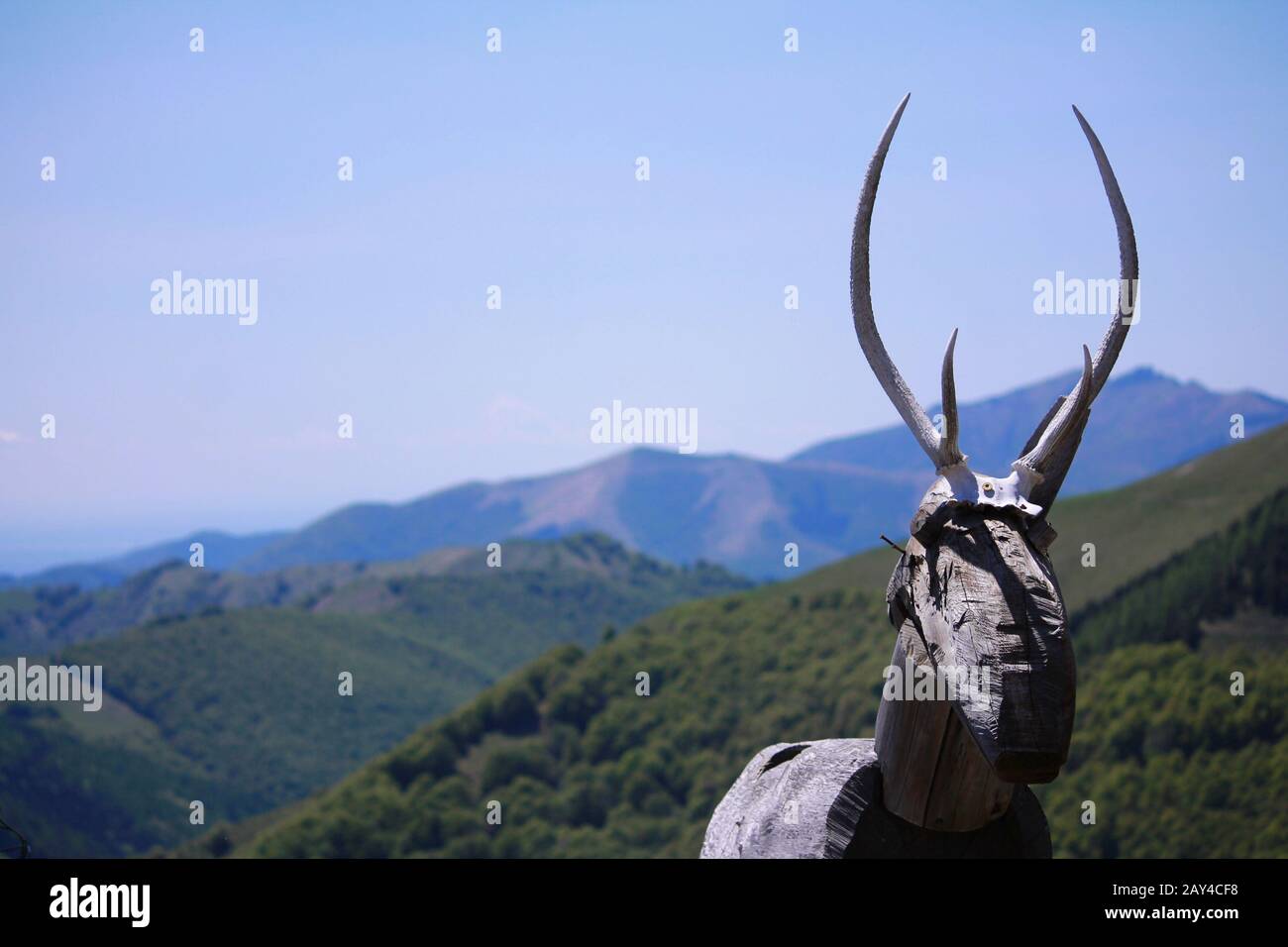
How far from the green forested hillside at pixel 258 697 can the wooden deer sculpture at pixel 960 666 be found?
8600cm

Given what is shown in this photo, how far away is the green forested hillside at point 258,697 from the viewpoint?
9950 centimetres

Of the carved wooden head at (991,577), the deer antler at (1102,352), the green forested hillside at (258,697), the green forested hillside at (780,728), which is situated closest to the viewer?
the carved wooden head at (991,577)

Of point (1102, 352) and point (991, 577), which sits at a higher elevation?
point (1102, 352)

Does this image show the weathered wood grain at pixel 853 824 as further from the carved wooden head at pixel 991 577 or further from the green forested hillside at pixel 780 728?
the green forested hillside at pixel 780 728

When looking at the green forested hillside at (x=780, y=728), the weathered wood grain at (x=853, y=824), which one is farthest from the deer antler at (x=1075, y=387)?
the green forested hillside at (x=780, y=728)

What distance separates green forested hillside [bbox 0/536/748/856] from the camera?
99500 mm

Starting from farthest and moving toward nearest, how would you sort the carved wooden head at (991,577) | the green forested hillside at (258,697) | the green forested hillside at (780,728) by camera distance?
the green forested hillside at (258,697), the green forested hillside at (780,728), the carved wooden head at (991,577)

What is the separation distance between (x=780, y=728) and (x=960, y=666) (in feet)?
238

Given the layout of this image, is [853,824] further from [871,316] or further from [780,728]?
[780,728]

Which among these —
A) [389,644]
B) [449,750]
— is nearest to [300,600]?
[389,644]

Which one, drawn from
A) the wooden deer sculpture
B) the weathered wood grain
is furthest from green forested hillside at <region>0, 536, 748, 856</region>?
the wooden deer sculpture

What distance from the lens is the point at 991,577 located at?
6.04 metres

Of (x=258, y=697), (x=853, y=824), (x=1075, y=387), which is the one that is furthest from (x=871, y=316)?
(x=258, y=697)
